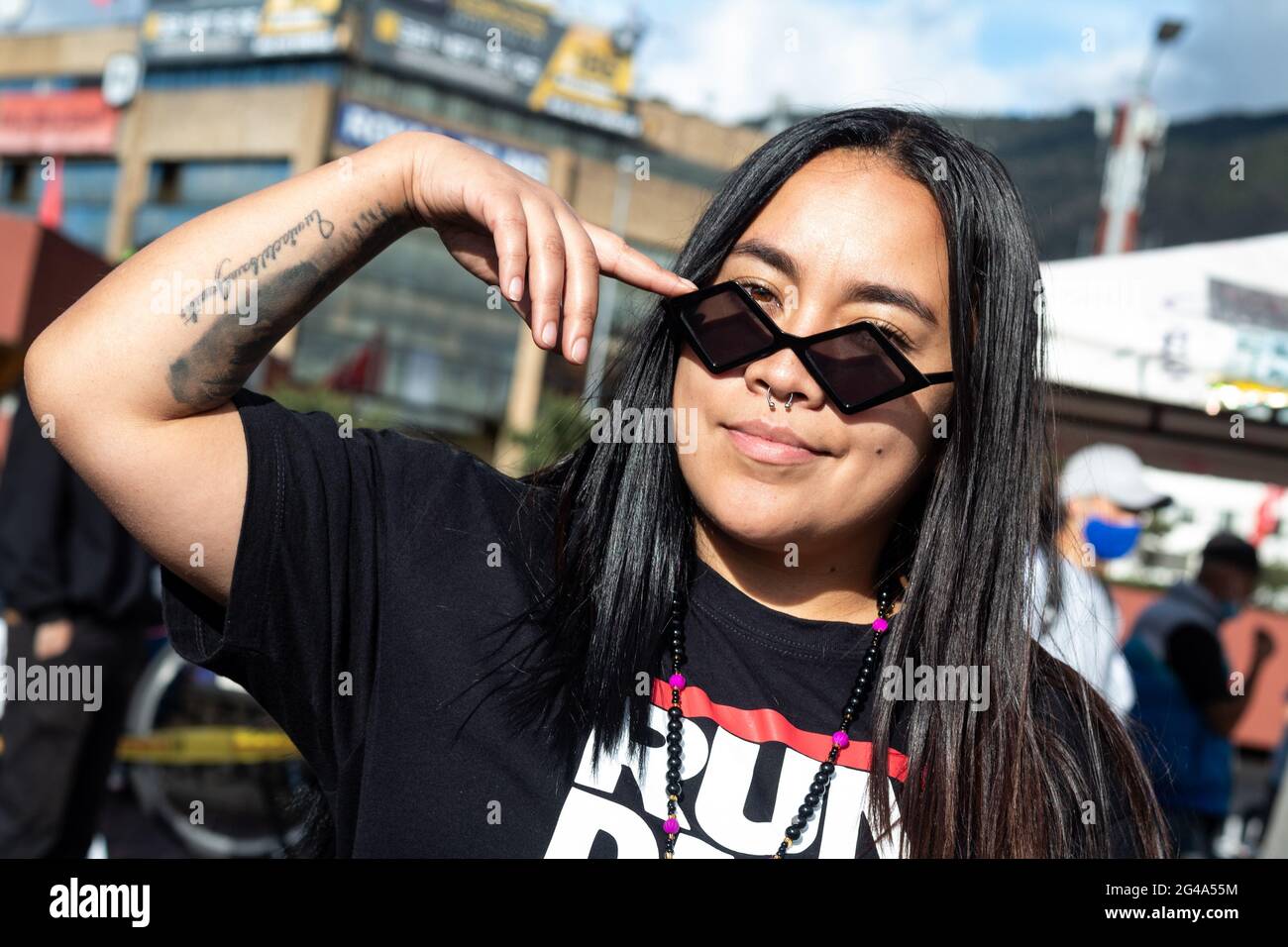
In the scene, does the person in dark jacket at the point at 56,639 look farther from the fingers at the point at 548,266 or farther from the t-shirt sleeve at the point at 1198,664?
the t-shirt sleeve at the point at 1198,664

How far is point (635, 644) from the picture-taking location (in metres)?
1.45

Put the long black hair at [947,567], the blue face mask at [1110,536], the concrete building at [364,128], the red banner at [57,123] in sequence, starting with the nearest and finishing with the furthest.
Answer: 1. the long black hair at [947,567]
2. the blue face mask at [1110,536]
3. the concrete building at [364,128]
4. the red banner at [57,123]

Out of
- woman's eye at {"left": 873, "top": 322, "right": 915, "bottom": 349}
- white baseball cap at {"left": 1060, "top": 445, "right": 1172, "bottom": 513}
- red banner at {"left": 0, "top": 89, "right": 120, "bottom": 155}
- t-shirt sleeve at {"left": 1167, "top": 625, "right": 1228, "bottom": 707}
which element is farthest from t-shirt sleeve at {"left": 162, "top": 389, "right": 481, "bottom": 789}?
red banner at {"left": 0, "top": 89, "right": 120, "bottom": 155}

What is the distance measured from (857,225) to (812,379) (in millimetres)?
224

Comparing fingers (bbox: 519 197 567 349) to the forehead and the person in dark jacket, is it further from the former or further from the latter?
the person in dark jacket

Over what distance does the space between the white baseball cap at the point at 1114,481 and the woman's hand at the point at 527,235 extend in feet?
11.9

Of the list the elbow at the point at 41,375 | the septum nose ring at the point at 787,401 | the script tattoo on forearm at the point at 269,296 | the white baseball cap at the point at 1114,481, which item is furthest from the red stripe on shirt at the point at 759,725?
the white baseball cap at the point at 1114,481

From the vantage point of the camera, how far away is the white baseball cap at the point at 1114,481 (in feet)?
14.8

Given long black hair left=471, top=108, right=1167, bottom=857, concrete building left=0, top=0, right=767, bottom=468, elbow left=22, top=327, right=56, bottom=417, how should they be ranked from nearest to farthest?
elbow left=22, top=327, right=56, bottom=417 < long black hair left=471, top=108, right=1167, bottom=857 < concrete building left=0, top=0, right=767, bottom=468

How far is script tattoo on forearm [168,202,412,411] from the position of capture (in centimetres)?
120

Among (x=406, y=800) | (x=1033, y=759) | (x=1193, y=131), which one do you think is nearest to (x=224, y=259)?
(x=406, y=800)

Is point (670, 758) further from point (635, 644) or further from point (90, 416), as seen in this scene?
point (90, 416)

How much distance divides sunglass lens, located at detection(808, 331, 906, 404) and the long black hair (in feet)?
0.53

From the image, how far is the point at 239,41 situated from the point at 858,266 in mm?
39741
